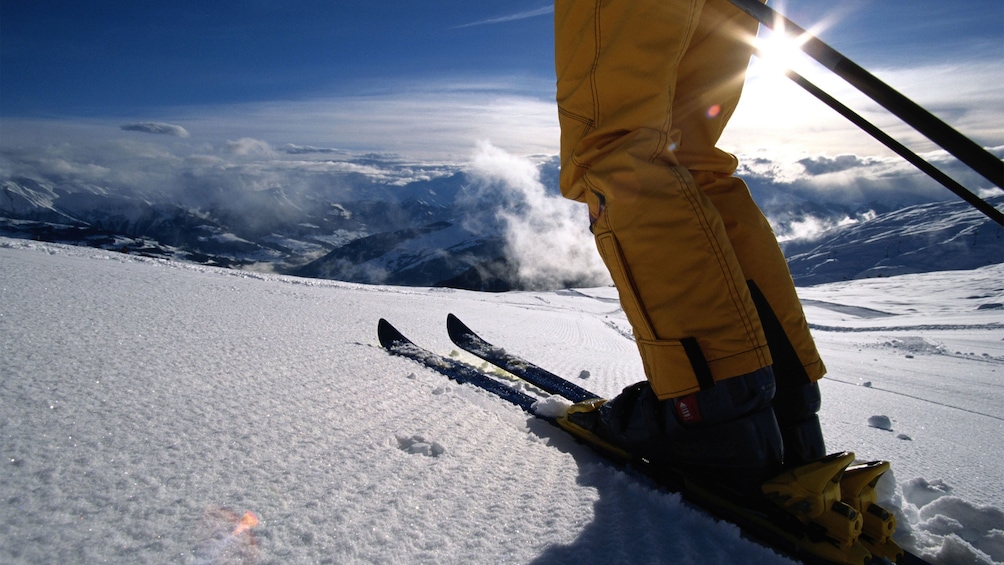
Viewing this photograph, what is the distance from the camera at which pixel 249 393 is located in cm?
150

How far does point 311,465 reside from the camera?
44.4 inches

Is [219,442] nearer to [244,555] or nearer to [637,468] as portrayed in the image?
[244,555]

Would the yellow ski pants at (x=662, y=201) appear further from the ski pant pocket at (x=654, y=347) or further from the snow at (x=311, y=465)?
the snow at (x=311, y=465)

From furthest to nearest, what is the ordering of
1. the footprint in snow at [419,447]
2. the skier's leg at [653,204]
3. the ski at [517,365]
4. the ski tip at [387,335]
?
the ski tip at [387,335]
the ski at [517,365]
the footprint in snow at [419,447]
the skier's leg at [653,204]

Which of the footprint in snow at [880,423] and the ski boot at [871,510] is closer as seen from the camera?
the ski boot at [871,510]

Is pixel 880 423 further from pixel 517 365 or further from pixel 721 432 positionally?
pixel 517 365

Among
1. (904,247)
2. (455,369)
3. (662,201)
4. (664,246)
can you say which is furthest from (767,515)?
(904,247)

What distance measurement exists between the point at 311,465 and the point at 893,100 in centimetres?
141

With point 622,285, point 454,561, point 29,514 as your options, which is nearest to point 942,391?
point 622,285

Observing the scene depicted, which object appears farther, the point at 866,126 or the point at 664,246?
the point at 866,126

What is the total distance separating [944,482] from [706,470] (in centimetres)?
78

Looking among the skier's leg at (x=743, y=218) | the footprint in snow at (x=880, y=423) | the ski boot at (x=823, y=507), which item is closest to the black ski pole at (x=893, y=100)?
the skier's leg at (x=743, y=218)

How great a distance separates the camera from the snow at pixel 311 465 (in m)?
0.85

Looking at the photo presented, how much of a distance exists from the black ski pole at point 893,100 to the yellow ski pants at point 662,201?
0.27 m
